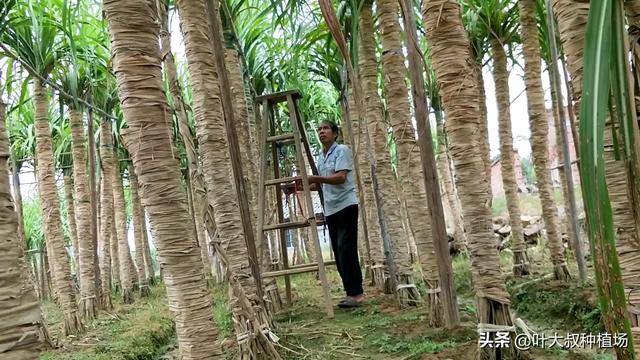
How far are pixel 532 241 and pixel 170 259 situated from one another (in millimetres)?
9269

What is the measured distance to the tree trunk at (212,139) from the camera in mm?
2996

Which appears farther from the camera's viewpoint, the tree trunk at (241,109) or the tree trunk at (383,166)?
the tree trunk at (241,109)

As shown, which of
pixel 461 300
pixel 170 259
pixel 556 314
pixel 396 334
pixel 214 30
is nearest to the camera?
pixel 170 259

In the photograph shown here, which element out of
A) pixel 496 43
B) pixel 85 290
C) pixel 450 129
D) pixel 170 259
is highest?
pixel 496 43

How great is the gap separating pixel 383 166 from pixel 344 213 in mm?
540

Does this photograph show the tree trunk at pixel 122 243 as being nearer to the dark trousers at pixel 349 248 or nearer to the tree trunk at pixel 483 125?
the dark trousers at pixel 349 248

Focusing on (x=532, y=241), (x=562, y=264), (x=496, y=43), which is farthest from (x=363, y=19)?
(x=532, y=241)

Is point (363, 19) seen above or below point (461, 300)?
above

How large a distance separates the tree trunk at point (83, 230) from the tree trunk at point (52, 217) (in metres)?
0.36

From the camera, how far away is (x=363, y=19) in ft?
15.5

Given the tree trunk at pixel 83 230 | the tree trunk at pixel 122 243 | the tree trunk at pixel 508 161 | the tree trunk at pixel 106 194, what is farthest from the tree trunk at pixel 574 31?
the tree trunk at pixel 122 243

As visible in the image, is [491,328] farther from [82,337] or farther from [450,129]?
[82,337]

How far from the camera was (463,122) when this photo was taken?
7.47 ft

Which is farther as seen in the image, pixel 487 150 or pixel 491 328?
pixel 487 150
